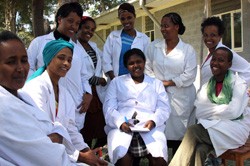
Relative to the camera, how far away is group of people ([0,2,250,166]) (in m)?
2.09

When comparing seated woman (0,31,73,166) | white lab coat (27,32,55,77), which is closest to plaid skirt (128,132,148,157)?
white lab coat (27,32,55,77)

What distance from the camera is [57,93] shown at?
295 cm

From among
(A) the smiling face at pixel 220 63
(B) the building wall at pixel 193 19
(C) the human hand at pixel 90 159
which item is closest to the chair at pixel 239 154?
(A) the smiling face at pixel 220 63

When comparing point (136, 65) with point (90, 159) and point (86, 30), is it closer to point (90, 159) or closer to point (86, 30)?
point (86, 30)

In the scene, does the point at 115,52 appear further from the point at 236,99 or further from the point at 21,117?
the point at 21,117

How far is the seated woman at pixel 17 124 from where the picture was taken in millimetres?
1764

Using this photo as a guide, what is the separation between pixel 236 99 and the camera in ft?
12.0

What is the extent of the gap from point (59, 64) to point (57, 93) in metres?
0.25

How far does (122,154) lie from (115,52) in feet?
5.01

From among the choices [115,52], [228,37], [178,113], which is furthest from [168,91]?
[228,37]

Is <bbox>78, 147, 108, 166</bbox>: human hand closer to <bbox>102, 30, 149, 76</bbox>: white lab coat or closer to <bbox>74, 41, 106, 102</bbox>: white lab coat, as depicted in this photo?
<bbox>74, 41, 106, 102</bbox>: white lab coat

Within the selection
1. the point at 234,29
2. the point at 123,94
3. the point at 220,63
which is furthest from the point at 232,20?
the point at 123,94

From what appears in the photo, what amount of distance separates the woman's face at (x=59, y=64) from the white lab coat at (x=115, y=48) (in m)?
1.54

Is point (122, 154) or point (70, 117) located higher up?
point (70, 117)
